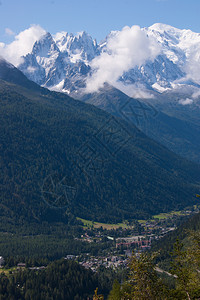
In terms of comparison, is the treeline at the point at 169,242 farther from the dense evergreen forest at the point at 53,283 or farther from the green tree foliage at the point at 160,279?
the green tree foliage at the point at 160,279

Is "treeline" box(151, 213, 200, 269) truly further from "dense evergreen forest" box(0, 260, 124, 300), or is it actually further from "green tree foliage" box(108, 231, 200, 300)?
"green tree foliage" box(108, 231, 200, 300)

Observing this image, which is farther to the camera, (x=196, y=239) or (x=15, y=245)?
(x=15, y=245)

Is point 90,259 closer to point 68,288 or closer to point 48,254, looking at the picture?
point 48,254

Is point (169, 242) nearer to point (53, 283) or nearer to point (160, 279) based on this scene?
point (53, 283)

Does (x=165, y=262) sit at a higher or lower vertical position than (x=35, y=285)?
higher

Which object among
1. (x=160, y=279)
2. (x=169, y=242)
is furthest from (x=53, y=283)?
(x=169, y=242)

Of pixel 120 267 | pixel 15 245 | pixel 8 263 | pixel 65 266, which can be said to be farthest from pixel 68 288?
pixel 15 245

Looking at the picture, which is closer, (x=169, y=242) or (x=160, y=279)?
(x=160, y=279)

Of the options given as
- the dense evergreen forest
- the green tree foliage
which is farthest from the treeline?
the green tree foliage

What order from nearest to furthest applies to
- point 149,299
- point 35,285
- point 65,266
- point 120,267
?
point 149,299
point 35,285
point 65,266
point 120,267

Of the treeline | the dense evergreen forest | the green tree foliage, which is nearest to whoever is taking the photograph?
the green tree foliage

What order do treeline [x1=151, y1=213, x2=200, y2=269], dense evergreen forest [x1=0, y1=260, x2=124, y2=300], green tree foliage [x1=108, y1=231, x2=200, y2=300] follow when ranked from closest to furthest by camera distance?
green tree foliage [x1=108, y1=231, x2=200, y2=300], dense evergreen forest [x1=0, y1=260, x2=124, y2=300], treeline [x1=151, y1=213, x2=200, y2=269]
